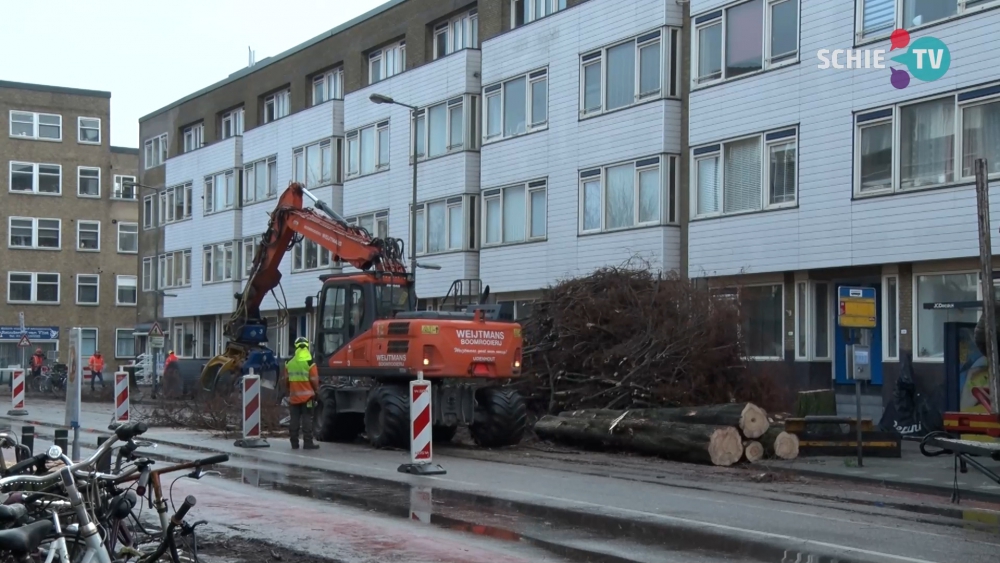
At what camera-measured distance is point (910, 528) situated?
12469mm

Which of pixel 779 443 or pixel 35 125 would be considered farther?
pixel 35 125

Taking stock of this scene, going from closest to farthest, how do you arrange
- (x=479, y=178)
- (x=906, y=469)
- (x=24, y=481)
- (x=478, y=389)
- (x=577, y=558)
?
(x=24, y=481) → (x=577, y=558) → (x=906, y=469) → (x=478, y=389) → (x=479, y=178)

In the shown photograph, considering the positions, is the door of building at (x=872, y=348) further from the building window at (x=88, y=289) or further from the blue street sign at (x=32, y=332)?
the building window at (x=88, y=289)

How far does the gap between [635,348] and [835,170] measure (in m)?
5.94

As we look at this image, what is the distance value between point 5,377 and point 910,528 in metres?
64.4

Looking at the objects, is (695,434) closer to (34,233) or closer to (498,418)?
(498,418)

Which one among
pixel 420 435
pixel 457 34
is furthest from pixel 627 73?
pixel 420 435

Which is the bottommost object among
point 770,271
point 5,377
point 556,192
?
point 5,377

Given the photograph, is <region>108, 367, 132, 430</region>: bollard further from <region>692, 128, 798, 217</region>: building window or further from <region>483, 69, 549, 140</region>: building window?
<region>483, 69, 549, 140</region>: building window

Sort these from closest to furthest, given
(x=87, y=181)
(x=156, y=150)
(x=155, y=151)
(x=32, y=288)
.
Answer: (x=156, y=150)
(x=155, y=151)
(x=32, y=288)
(x=87, y=181)

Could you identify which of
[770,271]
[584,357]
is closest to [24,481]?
[584,357]

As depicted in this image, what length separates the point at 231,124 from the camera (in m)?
53.8

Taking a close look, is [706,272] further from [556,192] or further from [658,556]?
[658,556]

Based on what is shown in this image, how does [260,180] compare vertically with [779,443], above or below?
above
